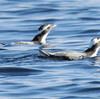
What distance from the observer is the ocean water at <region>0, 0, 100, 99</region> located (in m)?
16.3

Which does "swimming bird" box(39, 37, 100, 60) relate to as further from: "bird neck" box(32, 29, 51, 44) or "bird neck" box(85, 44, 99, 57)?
"bird neck" box(32, 29, 51, 44)

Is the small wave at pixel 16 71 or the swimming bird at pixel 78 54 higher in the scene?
the swimming bird at pixel 78 54

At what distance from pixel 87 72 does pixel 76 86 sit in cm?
191

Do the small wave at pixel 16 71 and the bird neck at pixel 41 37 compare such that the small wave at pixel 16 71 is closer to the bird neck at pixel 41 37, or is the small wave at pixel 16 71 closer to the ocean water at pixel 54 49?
the ocean water at pixel 54 49

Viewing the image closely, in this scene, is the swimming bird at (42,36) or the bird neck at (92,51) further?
the swimming bird at (42,36)

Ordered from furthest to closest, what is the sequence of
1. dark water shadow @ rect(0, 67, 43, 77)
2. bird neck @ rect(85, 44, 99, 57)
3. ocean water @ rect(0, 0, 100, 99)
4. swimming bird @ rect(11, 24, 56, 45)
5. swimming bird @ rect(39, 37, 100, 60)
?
swimming bird @ rect(11, 24, 56, 45)
bird neck @ rect(85, 44, 99, 57)
swimming bird @ rect(39, 37, 100, 60)
dark water shadow @ rect(0, 67, 43, 77)
ocean water @ rect(0, 0, 100, 99)

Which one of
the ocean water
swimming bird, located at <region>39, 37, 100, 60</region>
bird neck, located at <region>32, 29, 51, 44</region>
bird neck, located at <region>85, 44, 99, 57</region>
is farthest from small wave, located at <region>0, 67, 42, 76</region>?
bird neck, located at <region>32, 29, 51, 44</region>

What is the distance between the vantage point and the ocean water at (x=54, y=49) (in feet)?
53.4

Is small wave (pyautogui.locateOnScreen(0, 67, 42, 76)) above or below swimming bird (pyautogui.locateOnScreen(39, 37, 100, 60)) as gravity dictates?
below

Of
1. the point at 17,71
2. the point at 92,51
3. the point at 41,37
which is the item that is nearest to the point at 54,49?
the point at 92,51

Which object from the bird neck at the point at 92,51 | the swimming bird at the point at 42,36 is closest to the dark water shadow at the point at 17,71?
the bird neck at the point at 92,51

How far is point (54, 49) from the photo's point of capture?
2256 centimetres

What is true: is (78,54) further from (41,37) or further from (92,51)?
(41,37)

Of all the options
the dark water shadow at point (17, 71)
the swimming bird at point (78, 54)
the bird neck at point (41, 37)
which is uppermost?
the bird neck at point (41, 37)
